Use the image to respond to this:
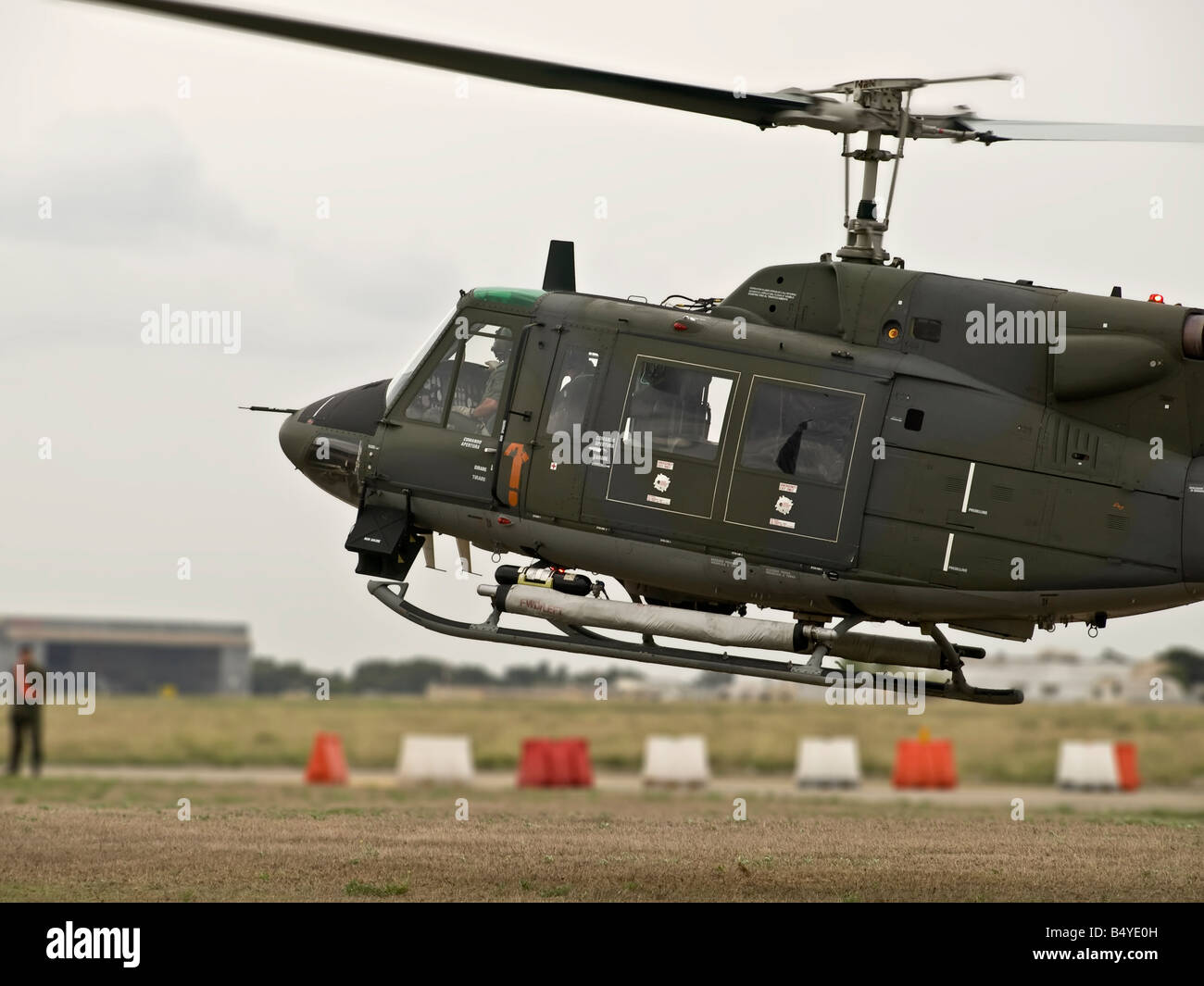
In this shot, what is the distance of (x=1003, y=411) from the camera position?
12695 mm

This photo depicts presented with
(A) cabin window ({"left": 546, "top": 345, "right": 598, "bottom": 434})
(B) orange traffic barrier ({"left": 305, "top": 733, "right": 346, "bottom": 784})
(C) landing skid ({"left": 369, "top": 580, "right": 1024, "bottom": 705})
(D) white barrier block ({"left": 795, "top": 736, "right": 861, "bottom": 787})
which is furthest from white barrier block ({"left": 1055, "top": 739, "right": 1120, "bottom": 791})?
(A) cabin window ({"left": 546, "top": 345, "right": 598, "bottom": 434})

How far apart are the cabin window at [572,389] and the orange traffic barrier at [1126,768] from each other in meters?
19.5

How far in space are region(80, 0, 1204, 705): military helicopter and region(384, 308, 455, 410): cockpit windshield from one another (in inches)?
21.1

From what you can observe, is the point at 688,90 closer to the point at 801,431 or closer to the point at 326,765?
the point at 801,431

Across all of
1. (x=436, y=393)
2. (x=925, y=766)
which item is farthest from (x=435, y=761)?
(x=436, y=393)

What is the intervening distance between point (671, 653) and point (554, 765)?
14056mm

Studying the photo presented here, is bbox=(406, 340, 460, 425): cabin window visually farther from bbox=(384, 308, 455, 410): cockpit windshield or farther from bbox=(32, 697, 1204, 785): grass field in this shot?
bbox=(32, 697, 1204, 785): grass field

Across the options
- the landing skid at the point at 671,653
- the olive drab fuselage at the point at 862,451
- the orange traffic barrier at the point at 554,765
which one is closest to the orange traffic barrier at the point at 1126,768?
the orange traffic barrier at the point at 554,765

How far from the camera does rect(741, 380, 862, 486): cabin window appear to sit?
12805 millimetres

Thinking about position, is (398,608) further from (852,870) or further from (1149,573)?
(1149,573)

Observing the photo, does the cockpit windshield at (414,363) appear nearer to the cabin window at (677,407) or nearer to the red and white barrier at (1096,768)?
the cabin window at (677,407)
